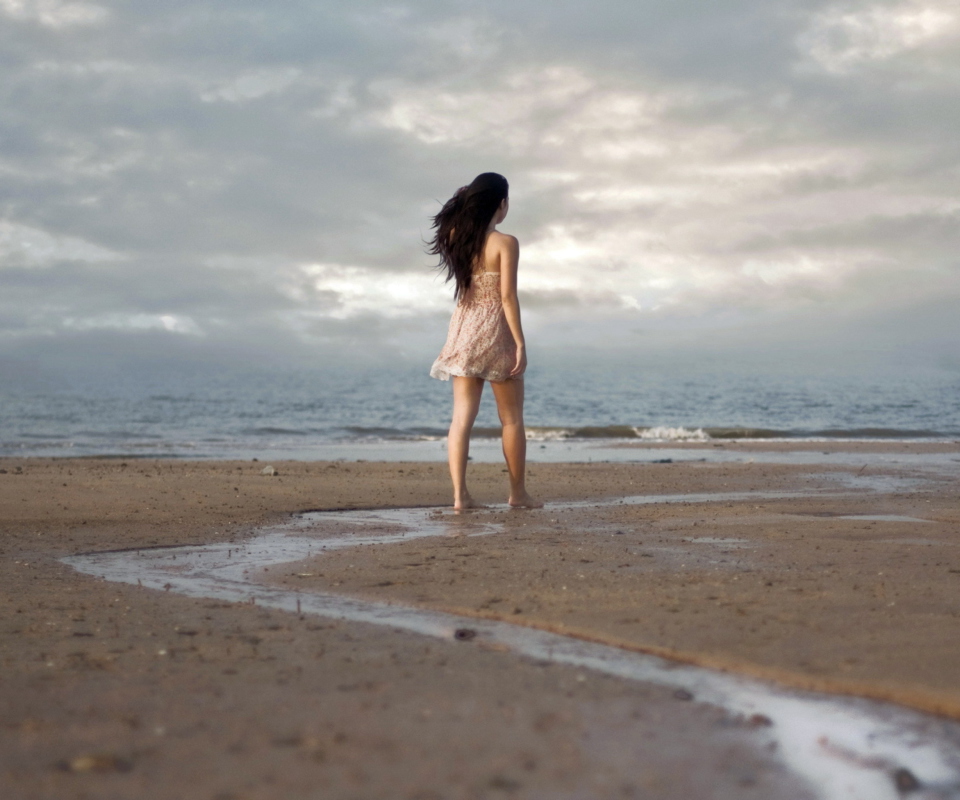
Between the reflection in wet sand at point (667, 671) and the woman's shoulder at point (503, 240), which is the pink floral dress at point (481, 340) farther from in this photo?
the reflection in wet sand at point (667, 671)

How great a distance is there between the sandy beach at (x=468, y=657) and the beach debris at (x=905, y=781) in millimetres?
168

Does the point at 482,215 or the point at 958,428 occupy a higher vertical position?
the point at 482,215

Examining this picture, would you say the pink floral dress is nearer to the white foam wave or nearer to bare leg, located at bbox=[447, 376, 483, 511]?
bare leg, located at bbox=[447, 376, 483, 511]

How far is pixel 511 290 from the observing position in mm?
5895

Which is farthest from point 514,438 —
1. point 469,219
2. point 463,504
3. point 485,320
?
point 469,219

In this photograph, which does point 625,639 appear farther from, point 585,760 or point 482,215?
point 482,215

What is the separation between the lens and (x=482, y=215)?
597cm

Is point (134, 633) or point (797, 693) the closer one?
point (797, 693)

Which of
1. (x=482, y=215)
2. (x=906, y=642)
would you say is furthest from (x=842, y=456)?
(x=906, y=642)

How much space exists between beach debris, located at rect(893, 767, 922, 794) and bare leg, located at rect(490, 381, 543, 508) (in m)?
4.31

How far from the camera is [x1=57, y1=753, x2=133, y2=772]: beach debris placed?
1554 millimetres

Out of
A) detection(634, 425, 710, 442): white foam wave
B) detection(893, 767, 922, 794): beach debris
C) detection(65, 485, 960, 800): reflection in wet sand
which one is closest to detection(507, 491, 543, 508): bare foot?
detection(65, 485, 960, 800): reflection in wet sand

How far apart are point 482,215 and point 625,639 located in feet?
13.0

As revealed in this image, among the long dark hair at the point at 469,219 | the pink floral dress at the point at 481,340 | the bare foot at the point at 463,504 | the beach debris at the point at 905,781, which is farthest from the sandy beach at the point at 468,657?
the long dark hair at the point at 469,219
